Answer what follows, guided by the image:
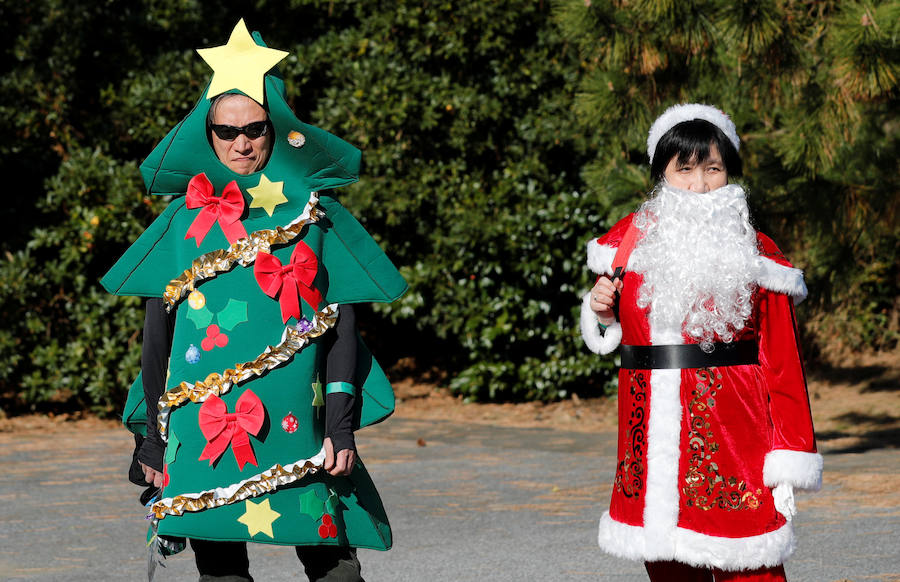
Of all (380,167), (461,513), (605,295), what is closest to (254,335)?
(605,295)

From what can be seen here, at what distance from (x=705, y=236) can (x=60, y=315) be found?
8.91 metres

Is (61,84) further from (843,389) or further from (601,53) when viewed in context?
(843,389)

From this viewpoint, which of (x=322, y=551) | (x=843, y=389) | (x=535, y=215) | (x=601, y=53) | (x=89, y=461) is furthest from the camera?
(x=843, y=389)

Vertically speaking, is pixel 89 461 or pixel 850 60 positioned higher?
pixel 850 60

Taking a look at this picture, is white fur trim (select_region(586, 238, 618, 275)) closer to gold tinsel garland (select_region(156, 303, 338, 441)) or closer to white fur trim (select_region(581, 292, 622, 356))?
white fur trim (select_region(581, 292, 622, 356))

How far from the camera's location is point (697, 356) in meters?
3.43

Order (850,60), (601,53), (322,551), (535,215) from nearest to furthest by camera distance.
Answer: (322,551), (850,60), (601,53), (535,215)

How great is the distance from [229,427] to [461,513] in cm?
355

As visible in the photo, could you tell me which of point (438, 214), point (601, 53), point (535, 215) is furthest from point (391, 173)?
point (601, 53)

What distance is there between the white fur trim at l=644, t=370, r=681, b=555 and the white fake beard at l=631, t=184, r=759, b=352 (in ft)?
0.55

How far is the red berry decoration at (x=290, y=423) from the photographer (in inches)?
135

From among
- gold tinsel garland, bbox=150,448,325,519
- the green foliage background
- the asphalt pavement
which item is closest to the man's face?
gold tinsel garland, bbox=150,448,325,519

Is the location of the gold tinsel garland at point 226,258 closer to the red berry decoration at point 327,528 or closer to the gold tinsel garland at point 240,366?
the gold tinsel garland at point 240,366

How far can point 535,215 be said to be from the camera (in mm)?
10930
